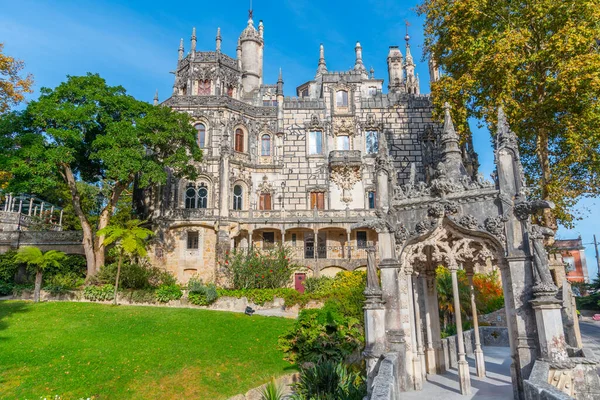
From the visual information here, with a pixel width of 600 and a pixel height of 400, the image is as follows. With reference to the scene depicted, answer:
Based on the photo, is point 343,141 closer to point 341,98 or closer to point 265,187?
point 341,98

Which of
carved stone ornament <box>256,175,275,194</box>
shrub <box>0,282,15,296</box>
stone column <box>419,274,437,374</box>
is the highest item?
carved stone ornament <box>256,175,275,194</box>

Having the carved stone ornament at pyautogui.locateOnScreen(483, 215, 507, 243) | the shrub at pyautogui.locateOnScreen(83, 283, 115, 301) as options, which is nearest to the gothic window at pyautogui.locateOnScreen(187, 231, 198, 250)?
the shrub at pyautogui.locateOnScreen(83, 283, 115, 301)

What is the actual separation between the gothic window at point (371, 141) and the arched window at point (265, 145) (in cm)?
876

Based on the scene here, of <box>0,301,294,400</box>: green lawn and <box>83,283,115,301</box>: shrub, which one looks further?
<box>83,283,115,301</box>: shrub

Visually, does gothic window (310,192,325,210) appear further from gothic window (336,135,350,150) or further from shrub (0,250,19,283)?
shrub (0,250,19,283)

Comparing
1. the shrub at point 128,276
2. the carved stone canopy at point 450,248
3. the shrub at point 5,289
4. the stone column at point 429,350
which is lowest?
the stone column at point 429,350

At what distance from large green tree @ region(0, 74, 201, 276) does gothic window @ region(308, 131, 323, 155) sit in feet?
35.6

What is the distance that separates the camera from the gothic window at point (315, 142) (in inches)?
1391

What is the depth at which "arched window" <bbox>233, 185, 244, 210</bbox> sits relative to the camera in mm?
33562

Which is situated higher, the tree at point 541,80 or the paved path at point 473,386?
the tree at point 541,80

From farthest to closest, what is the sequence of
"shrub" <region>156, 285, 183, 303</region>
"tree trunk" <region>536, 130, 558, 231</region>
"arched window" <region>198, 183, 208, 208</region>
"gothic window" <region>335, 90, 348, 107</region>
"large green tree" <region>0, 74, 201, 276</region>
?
"gothic window" <region>335, 90, 348, 107</region> < "arched window" <region>198, 183, 208, 208</region> < "large green tree" <region>0, 74, 201, 276</region> < "shrub" <region>156, 285, 183, 303</region> < "tree trunk" <region>536, 130, 558, 231</region>

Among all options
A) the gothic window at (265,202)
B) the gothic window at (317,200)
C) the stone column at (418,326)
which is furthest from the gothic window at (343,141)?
the stone column at (418,326)

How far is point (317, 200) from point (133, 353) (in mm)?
22139

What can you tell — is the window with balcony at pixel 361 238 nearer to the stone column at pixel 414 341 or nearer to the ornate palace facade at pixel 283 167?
the ornate palace facade at pixel 283 167
